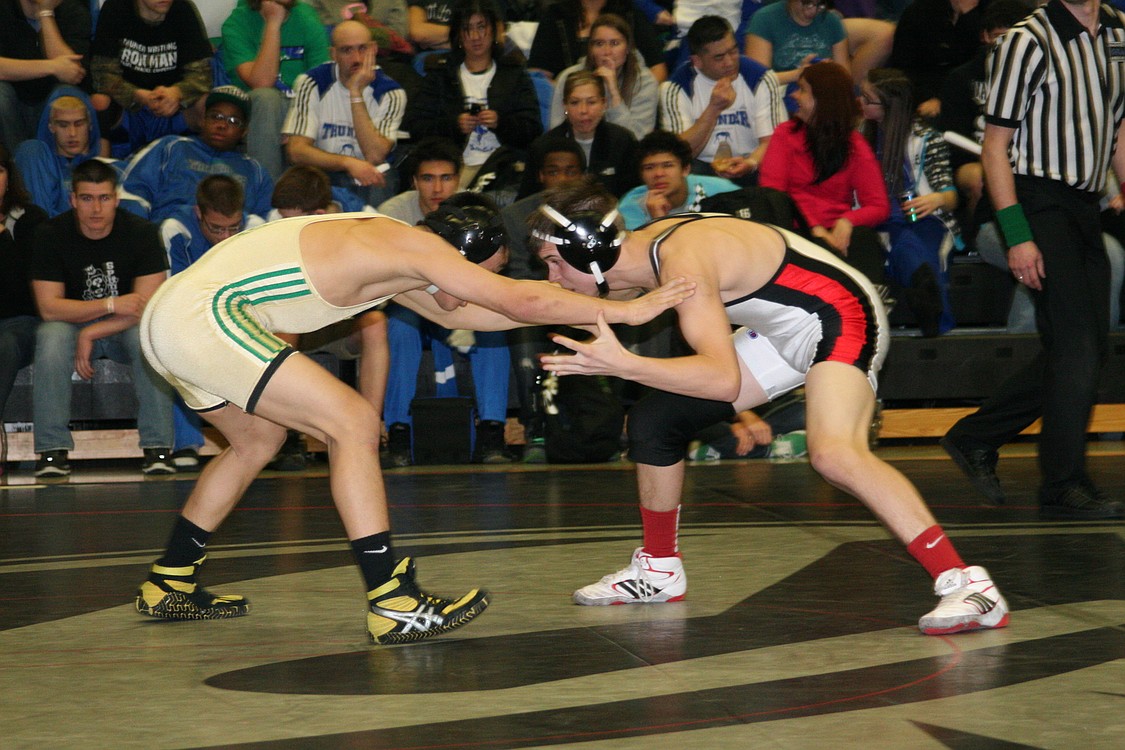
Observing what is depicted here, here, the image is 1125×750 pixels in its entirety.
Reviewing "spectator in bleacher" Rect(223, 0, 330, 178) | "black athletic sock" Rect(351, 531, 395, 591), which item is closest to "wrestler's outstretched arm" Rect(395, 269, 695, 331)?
"black athletic sock" Rect(351, 531, 395, 591)

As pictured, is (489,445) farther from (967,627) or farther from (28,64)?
(967,627)

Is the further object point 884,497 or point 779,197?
point 779,197

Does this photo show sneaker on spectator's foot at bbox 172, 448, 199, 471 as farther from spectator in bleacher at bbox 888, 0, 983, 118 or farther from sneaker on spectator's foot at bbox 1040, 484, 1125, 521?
spectator in bleacher at bbox 888, 0, 983, 118

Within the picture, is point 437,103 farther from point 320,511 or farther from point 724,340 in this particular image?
point 724,340

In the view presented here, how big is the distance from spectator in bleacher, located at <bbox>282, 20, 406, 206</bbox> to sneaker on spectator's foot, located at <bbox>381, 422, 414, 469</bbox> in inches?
60.7

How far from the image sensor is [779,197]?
23.4 feet

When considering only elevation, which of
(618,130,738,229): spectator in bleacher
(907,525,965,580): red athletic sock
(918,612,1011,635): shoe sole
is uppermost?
(618,130,738,229): spectator in bleacher

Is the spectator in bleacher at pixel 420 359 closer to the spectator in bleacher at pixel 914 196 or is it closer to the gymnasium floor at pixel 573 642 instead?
the gymnasium floor at pixel 573 642

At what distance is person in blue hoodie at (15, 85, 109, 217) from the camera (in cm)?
805

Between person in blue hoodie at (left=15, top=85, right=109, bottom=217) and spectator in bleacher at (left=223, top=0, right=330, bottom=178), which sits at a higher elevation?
spectator in bleacher at (left=223, top=0, right=330, bottom=178)

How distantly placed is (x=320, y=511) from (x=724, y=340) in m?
2.86

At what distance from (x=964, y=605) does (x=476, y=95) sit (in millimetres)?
5797

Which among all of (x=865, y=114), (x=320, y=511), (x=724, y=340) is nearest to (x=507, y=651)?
(x=724, y=340)

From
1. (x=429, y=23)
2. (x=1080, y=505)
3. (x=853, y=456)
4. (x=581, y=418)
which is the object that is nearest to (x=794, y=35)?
(x=429, y=23)
